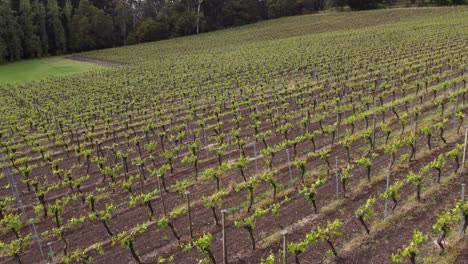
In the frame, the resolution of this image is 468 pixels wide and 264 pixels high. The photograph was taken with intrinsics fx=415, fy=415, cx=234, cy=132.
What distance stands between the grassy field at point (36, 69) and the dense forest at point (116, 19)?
6.24 m

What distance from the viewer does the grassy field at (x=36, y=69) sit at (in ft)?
179

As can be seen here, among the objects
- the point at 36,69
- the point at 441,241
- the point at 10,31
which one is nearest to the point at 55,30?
the point at 10,31

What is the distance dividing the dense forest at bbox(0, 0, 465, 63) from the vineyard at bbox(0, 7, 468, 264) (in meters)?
42.8

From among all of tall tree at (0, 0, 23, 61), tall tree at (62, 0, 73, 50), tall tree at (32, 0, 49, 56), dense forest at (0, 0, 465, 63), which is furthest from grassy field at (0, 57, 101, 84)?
tall tree at (62, 0, 73, 50)

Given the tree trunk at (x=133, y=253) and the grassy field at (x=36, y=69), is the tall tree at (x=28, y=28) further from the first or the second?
the tree trunk at (x=133, y=253)

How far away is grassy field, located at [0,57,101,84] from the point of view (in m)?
54.6

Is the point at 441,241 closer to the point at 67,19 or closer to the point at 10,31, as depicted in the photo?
the point at 10,31

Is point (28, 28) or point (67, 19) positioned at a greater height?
point (67, 19)

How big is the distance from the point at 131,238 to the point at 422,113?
16.6 meters

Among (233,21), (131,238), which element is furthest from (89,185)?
(233,21)

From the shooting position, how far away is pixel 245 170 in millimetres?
17047

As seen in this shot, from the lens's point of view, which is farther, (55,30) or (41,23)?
(55,30)

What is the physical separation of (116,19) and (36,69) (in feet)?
113

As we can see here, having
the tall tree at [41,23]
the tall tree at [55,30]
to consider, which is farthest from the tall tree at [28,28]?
the tall tree at [55,30]
